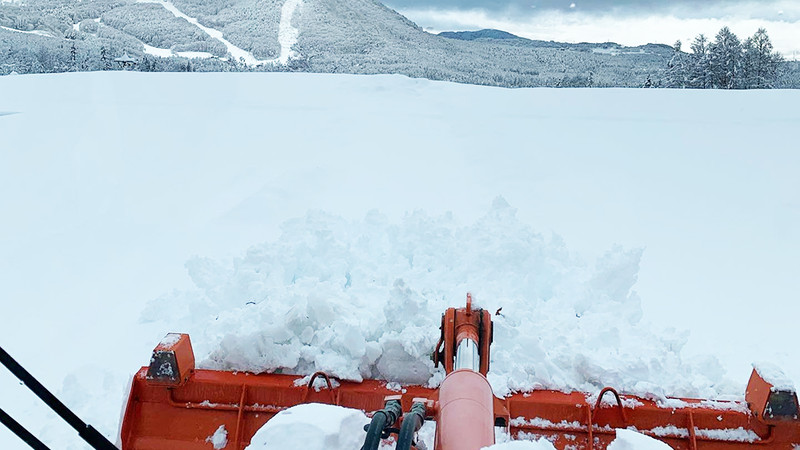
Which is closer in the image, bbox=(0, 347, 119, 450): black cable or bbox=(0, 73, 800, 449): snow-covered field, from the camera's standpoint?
bbox=(0, 347, 119, 450): black cable

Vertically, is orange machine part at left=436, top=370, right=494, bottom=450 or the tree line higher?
Result: the tree line

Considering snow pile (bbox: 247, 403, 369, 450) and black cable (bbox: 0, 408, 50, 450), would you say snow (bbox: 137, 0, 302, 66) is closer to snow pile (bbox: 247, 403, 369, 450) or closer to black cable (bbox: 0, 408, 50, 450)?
snow pile (bbox: 247, 403, 369, 450)

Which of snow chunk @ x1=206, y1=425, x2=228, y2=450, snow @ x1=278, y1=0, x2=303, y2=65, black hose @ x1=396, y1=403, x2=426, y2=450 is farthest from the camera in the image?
snow @ x1=278, y1=0, x2=303, y2=65

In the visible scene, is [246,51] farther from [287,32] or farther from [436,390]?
[436,390]

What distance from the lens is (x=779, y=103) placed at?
10.7 m

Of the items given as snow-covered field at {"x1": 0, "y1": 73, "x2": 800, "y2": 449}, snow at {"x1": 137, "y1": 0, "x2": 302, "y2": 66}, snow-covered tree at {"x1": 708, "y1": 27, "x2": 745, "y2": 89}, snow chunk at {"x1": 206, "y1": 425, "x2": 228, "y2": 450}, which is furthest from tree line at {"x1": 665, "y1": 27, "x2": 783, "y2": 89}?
snow chunk at {"x1": 206, "y1": 425, "x2": 228, "y2": 450}

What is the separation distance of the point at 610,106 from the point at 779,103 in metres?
2.91

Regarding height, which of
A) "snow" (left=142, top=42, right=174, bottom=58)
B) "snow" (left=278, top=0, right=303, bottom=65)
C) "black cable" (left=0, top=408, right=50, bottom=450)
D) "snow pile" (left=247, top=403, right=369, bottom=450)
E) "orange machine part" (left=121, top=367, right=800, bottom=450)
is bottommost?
"orange machine part" (left=121, top=367, right=800, bottom=450)

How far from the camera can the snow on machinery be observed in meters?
2.12

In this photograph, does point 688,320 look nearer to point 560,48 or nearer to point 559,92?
point 559,92

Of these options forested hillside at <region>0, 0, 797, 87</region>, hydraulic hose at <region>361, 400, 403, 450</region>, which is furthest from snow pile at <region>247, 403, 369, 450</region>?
forested hillside at <region>0, 0, 797, 87</region>

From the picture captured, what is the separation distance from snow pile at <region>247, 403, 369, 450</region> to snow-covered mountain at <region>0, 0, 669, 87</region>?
31.7 meters

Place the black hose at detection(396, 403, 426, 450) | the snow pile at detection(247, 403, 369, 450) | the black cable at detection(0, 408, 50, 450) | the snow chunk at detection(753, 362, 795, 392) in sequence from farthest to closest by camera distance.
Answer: the snow chunk at detection(753, 362, 795, 392) < the snow pile at detection(247, 403, 369, 450) < the black hose at detection(396, 403, 426, 450) < the black cable at detection(0, 408, 50, 450)

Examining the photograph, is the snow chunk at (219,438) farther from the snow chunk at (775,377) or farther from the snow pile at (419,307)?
the snow chunk at (775,377)
